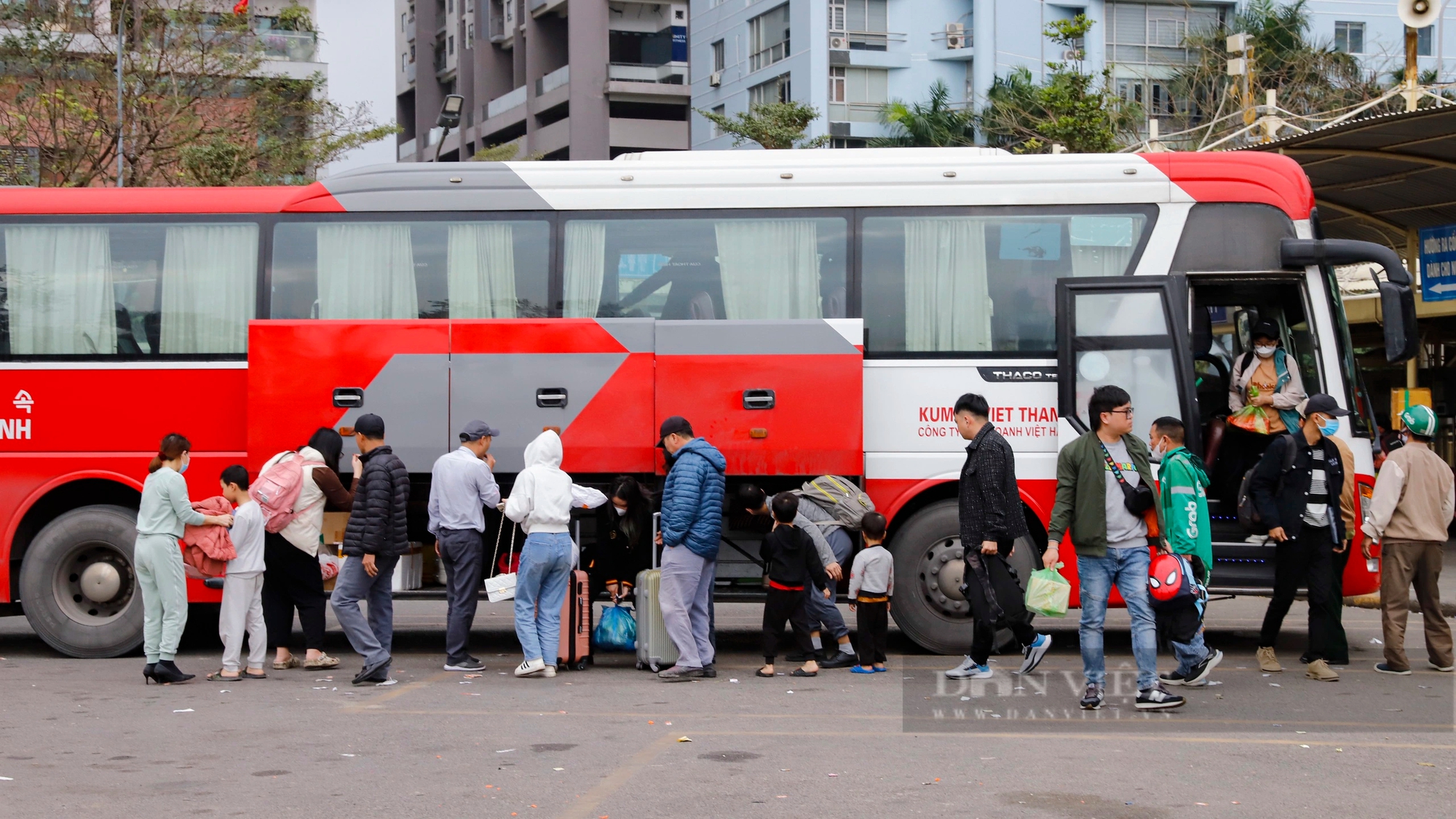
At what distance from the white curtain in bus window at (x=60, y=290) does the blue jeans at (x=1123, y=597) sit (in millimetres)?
7522

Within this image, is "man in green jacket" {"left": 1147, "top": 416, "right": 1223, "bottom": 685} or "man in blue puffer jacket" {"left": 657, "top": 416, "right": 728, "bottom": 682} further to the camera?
"man in blue puffer jacket" {"left": 657, "top": 416, "right": 728, "bottom": 682}

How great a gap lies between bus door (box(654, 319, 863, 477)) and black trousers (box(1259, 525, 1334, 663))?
2962 millimetres

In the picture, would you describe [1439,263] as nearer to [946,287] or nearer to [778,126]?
[946,287]

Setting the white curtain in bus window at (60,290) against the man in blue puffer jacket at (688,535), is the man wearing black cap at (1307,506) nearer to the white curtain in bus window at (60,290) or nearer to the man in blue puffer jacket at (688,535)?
the man in blue puffer jacket at (688,535)

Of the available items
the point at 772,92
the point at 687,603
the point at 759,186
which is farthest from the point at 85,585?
the point at 772,92

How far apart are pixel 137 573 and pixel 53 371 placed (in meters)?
2.34

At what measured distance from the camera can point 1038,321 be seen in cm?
1093

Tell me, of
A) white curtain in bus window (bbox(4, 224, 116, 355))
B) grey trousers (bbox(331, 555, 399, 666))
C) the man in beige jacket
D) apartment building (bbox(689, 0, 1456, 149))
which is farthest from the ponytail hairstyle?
apartment building (bbox(689, 0, 1456, 149))

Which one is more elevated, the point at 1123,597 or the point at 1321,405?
the point at 1321,405

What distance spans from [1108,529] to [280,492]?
554 cm

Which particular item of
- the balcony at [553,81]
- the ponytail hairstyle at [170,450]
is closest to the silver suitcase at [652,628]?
the ponytail hairstyle at [170,450]

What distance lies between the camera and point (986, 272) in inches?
434

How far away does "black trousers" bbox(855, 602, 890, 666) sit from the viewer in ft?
33.4

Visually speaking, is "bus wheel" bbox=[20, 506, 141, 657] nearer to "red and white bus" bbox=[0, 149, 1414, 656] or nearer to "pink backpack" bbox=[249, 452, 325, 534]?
"red and white bus" bbox=[0, 149, 1414, 656]
